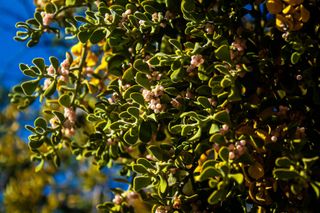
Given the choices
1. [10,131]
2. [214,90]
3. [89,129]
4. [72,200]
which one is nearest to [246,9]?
[214,90]

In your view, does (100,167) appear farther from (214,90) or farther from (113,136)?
(214,90)

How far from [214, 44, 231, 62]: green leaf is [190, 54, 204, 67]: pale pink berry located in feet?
0.20

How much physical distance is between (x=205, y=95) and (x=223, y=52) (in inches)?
4.6

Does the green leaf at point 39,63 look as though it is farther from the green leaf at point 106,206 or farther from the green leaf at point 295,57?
the green leaf at point 295,57

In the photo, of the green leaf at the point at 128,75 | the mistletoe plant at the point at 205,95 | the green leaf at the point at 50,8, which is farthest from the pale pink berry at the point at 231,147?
the green leaf at the point at 50,8

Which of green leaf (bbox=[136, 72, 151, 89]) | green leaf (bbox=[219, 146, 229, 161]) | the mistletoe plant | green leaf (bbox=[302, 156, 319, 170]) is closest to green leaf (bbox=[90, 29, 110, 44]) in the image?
the mistletoe plant

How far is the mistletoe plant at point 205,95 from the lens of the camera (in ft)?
2.83

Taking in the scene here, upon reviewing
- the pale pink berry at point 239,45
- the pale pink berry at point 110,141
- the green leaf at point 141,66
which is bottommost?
the pale pink berry at point 110,141

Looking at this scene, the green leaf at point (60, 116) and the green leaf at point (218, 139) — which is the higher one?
the green leaf at point (60, 116)

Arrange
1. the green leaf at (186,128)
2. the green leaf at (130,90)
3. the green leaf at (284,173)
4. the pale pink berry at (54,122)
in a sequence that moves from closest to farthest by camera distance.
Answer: the green leaf at (284,173) < the green leaf at (186,128) < the green leaf at (130,90) < the pale pink berry at (54,122)

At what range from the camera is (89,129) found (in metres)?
1.69

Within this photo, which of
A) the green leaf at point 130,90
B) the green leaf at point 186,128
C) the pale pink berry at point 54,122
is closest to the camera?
the green leaf at point 186,128

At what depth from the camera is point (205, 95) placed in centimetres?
95

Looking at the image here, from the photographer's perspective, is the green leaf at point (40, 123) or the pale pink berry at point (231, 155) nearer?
the pale pink berry at point (231, 155)
